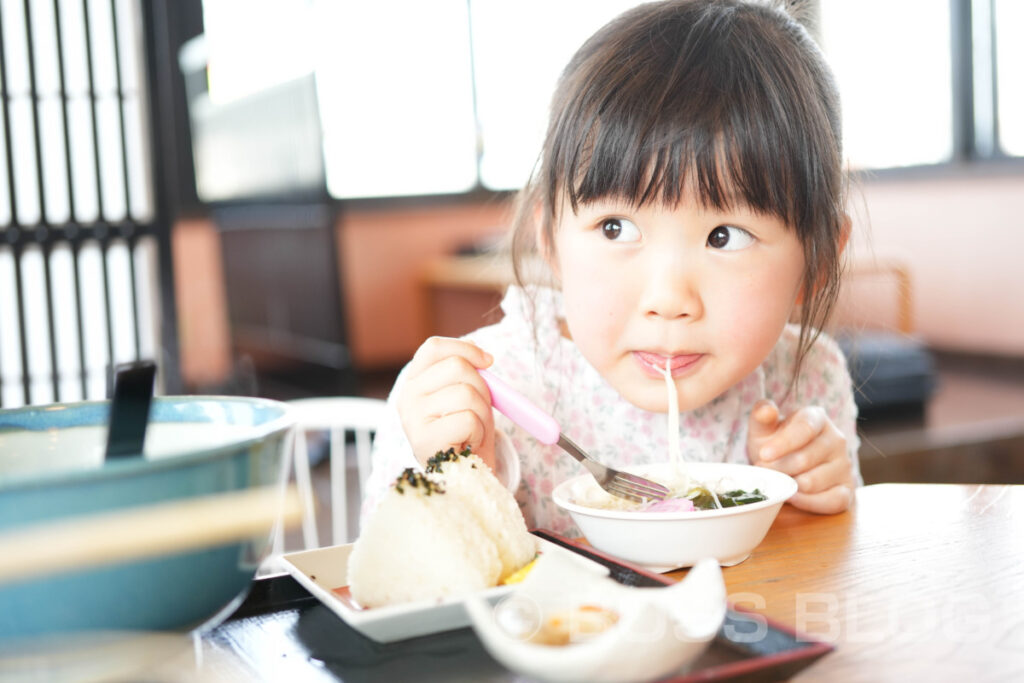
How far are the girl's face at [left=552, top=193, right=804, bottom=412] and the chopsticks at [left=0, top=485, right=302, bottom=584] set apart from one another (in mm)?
449

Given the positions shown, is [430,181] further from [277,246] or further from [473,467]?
[473,467]

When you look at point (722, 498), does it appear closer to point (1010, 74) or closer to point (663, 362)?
point (663, 362)

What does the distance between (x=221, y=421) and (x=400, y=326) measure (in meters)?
5.10

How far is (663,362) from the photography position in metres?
0.90

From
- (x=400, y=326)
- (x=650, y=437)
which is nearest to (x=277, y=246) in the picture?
(x=400, y=326)

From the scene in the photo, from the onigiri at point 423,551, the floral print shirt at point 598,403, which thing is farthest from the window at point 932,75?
the onigiri at point 423,551

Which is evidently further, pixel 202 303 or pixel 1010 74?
pixel 202 303

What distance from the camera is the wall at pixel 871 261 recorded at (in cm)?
426

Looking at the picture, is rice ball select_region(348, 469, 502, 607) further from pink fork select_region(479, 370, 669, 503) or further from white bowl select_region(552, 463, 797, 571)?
pink fork select_region(479, 370, 669, 503)

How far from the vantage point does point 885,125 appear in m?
4.94

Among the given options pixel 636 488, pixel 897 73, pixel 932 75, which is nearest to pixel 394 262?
pixel 897 73

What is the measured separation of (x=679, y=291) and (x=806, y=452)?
0.21 m

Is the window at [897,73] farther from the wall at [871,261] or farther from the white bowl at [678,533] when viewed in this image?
the white bowl at [678,533]

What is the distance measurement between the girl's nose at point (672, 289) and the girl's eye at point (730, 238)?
0.04m
